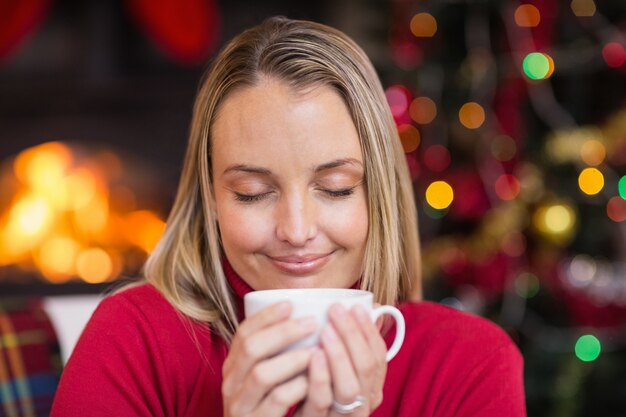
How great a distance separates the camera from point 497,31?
276cm

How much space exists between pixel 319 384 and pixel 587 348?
1.69m

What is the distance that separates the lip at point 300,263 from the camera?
112 centimetres

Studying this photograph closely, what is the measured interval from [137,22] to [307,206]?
108 inches

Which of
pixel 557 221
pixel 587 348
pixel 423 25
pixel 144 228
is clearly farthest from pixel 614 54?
pixel 144 228

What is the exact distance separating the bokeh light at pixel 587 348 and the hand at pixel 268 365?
167cm

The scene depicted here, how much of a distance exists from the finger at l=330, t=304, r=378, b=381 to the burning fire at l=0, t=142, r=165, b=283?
272cm

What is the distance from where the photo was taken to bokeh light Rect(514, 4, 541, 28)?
260 centimetres

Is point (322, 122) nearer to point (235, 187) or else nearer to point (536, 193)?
point (235, 187)

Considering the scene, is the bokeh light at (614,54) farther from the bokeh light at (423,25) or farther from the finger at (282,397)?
the finger at (282,397)

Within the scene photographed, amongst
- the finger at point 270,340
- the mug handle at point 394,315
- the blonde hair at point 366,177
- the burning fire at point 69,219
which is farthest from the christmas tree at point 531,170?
the finger at point 270,340

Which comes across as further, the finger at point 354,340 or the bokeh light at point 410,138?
the bokeh light at point 410,138

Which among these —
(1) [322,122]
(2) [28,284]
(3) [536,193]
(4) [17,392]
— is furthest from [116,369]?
(2) [28,284]

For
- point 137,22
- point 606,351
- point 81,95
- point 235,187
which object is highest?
point 137,22

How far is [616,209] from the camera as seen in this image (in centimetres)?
244
